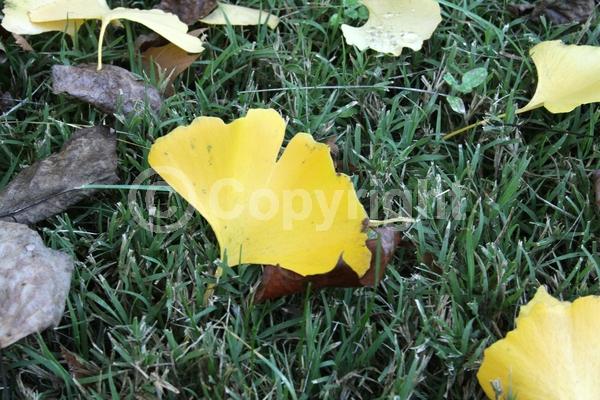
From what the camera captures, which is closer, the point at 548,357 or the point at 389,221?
the point at 548,357

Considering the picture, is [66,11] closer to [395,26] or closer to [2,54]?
[2,54]

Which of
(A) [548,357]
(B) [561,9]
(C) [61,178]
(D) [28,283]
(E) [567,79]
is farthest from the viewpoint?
(B) [561,9]

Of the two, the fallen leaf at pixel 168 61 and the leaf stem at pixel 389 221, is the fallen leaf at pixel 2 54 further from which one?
the leaf stem at pixel 389 221

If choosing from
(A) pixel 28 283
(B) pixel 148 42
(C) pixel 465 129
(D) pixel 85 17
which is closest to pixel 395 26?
(C) pixel 465 129

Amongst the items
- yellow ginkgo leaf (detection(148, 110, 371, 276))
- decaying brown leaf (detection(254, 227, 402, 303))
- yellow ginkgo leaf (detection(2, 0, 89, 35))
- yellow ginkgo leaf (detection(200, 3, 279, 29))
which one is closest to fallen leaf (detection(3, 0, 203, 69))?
yellow ginkgo leaf (detection(2, 0, 89, 35))

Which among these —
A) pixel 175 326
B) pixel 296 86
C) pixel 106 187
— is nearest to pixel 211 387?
pixel 175 326

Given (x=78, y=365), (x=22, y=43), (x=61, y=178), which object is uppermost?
(x=22, y=43)

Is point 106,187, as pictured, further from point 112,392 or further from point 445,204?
point 445,204
